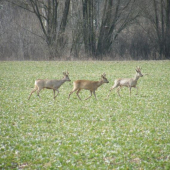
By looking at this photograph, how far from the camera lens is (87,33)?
39625mm

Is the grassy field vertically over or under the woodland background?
under

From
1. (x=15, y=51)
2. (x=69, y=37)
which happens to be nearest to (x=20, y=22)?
(x=15, y=51)

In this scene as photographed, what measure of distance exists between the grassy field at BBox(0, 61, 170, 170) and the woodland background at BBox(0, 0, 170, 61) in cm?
2330

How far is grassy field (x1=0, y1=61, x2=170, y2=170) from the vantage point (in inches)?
291

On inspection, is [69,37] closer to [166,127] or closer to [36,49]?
[36,49]

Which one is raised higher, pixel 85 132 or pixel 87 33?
pixel 87 33

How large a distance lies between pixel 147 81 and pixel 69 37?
19.1 meters

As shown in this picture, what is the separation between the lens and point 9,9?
49.1 m

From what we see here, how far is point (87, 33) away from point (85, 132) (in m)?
30.9

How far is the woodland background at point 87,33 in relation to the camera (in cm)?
3956

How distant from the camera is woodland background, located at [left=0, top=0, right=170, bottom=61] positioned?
39562 mm

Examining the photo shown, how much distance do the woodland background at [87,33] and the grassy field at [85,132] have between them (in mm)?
23301

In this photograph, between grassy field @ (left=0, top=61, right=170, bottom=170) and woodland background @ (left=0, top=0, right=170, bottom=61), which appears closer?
grassy field @ (left=0, top=61, right=170, bottom=170)

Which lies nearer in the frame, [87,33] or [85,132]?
[85,132]
